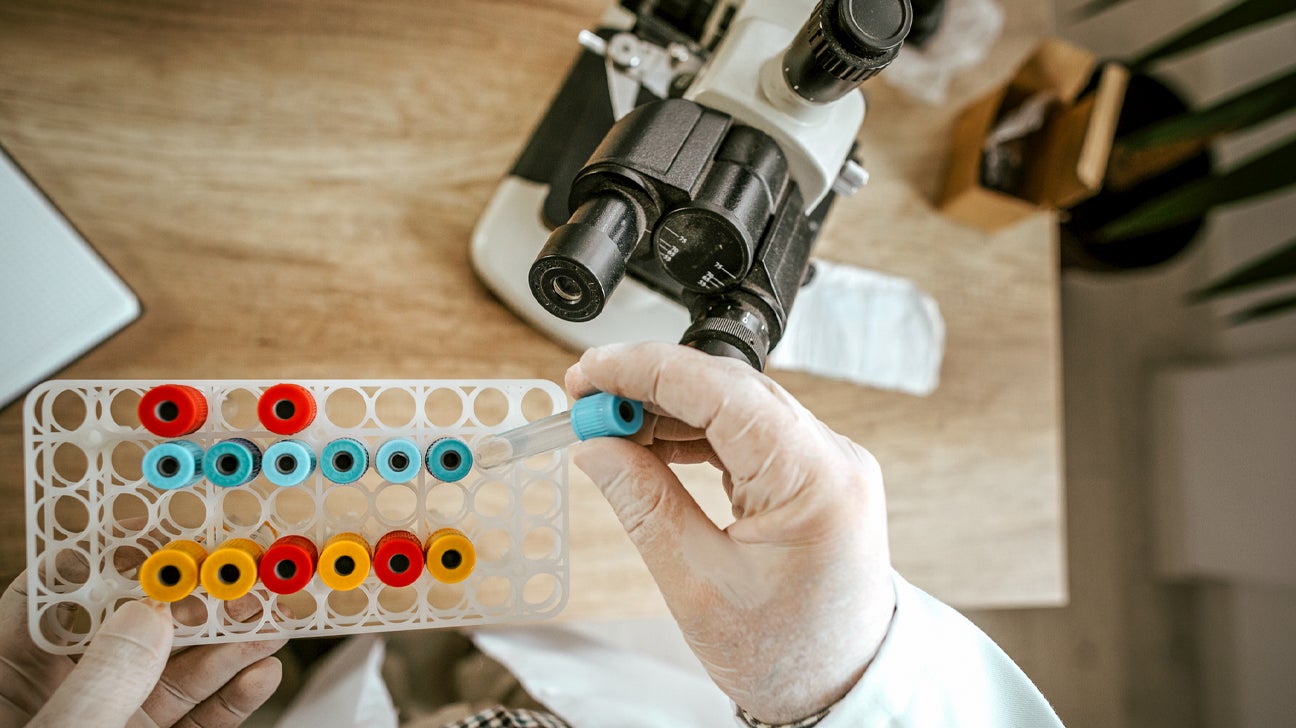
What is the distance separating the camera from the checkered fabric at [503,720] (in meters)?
0.79

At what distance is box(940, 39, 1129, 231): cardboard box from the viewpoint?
934 millimetres

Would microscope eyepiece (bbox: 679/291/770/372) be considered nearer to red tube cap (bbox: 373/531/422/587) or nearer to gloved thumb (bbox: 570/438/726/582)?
gloved thumb (bbox: 570/438/726/582)

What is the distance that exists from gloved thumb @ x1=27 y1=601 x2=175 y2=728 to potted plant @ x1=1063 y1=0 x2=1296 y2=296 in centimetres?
114

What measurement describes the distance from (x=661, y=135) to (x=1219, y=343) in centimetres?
159

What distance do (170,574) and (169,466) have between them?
80 mm

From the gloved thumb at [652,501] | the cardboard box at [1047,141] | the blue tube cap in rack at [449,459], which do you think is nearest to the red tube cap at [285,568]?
the blue tube cap in rack at [449,459]

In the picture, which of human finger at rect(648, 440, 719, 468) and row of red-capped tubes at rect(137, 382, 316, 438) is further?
human finger at rect(648, 440, 719, 468)

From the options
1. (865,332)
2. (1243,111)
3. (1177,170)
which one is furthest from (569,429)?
(1177,170)

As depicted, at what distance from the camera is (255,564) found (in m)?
0.56

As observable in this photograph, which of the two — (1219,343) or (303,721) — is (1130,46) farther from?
(303,721)

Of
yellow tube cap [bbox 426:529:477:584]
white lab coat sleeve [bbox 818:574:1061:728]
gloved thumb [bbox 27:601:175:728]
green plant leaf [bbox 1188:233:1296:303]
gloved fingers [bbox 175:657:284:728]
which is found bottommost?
gloved fingers [bbox 175:657:284:728]

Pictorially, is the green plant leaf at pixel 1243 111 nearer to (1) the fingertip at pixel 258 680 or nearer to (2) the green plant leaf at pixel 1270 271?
(2) the green plant leaf at pixel 1270 271

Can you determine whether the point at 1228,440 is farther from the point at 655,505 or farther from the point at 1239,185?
the point at 655,505

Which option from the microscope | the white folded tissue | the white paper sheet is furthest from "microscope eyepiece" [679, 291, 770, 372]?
the white paper sheet
